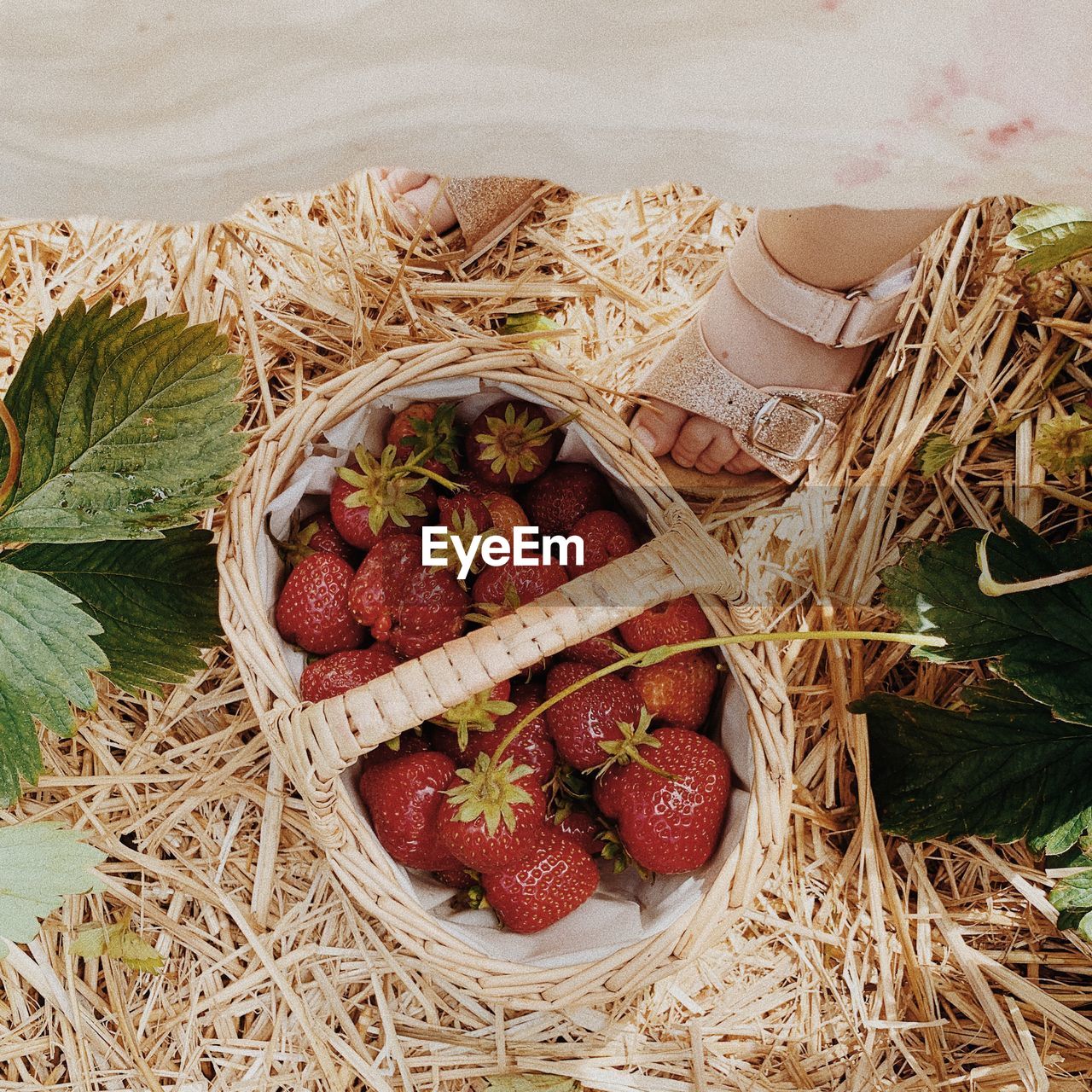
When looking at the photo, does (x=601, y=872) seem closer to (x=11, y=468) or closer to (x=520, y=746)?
(x=520, y=746)

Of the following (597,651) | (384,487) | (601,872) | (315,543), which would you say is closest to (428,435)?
(384,487)

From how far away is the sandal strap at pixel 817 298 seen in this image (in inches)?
40.1

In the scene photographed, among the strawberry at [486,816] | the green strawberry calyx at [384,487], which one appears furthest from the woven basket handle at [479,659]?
the green strawberry calyx at [384,487]

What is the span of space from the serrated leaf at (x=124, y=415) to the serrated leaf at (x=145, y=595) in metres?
0.10

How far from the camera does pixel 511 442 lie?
102 cm

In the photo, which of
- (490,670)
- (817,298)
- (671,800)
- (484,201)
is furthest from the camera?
(484,201)

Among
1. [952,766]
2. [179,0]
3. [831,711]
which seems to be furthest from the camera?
[831,711]

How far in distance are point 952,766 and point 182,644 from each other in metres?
0.80

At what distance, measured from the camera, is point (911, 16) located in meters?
0.42

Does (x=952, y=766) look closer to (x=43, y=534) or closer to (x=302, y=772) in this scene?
(x=302, y=772)

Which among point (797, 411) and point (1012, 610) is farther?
point (797, 411)

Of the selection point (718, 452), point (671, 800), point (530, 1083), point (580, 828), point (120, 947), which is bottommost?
point (530, 1083)

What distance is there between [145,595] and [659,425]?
2.05 ft

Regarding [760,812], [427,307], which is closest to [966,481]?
[760,812]
